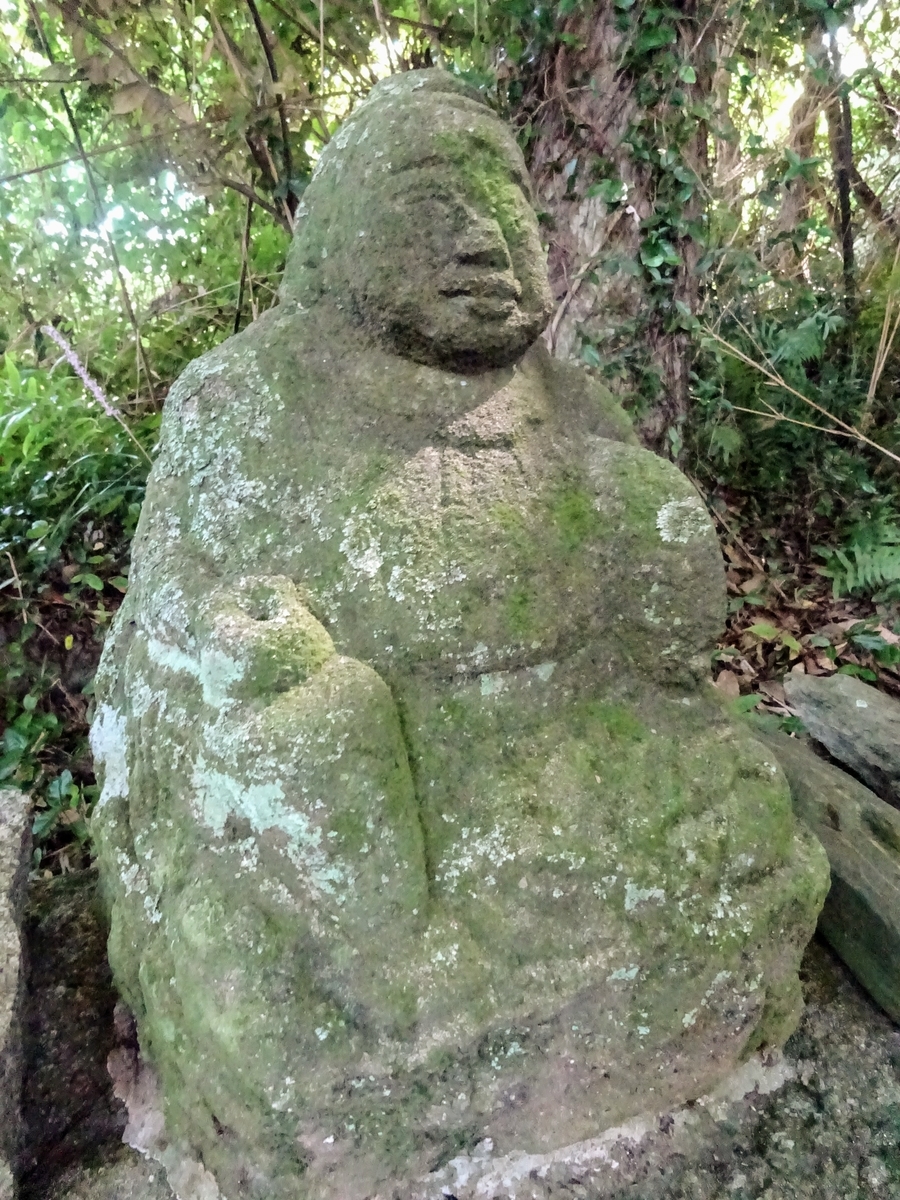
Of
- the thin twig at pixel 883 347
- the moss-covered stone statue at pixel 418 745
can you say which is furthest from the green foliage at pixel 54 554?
the thin twig at pixel 883 347

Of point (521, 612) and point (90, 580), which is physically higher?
point (521, 612)

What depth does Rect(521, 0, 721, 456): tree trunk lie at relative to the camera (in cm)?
277

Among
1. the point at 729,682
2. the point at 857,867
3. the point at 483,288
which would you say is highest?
the point at 483,288

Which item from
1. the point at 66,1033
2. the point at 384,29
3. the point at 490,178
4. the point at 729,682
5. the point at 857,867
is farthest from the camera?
the point at 729,682

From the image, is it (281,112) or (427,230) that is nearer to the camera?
(427,230)

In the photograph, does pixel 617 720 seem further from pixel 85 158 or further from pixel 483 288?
pixel 85 158

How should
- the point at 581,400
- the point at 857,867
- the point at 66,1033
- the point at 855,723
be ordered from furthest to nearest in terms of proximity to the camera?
1. the point at 855,723
2. the point at 857,867
3. the point at 581,400
4. the point at 66,1033

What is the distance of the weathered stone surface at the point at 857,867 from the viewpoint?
1.81 meters

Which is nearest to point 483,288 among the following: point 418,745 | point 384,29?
point 418,745

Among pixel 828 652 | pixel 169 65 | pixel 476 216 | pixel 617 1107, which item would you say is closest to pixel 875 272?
pixel 828 652

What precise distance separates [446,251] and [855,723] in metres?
2.01

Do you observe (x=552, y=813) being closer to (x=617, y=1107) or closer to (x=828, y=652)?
(x=617, y=1107)

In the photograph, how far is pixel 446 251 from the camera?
1.53 metres

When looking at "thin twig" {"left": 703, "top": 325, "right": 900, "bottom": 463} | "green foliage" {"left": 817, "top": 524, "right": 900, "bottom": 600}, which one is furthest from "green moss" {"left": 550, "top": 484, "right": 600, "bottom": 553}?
"green foliage" {"left": 817, "top": 524, "right": 900, "bottom": 600}
